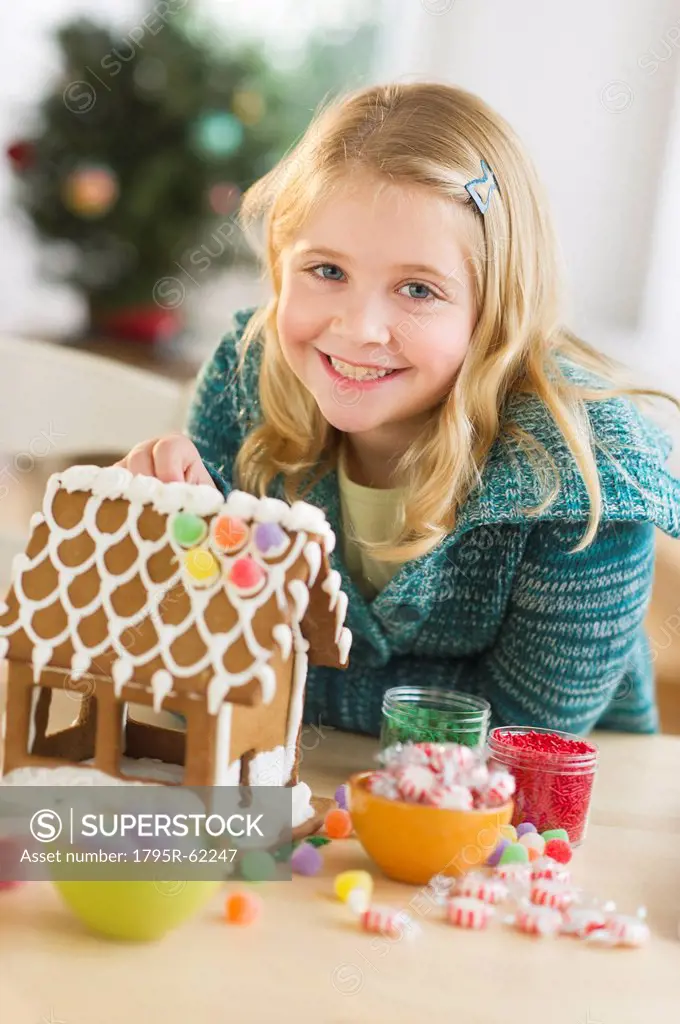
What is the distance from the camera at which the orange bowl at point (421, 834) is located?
29.6 inches

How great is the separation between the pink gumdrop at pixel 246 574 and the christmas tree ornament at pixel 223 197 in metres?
1.69

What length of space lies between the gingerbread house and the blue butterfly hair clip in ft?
1.45

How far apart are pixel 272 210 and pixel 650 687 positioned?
0.69 meters

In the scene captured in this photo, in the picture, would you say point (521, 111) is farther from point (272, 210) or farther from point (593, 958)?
point (593, 958)

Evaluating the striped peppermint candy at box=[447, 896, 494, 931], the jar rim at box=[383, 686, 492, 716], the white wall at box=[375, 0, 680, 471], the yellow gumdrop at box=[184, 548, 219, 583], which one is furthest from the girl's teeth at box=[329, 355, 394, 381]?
the white wall at box=[375, 0, 680, 471]

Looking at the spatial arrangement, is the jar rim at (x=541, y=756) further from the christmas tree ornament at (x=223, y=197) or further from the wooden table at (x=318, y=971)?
the christmas tree ornament at (x=223, y=197)

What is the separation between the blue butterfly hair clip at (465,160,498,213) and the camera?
107 cm

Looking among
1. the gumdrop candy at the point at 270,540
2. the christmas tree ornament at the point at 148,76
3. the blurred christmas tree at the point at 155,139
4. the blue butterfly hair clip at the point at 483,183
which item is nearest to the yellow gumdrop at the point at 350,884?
the gumdrop candy at the point at 270,540

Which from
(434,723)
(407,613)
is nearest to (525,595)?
(407,613)

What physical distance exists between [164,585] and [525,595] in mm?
494

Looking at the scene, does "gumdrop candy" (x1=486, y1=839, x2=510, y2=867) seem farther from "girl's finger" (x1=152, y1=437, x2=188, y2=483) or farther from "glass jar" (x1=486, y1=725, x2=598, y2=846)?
"girl's finger" (x1=152, y1=437, x2=188, y2=483)

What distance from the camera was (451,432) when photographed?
3.67ft

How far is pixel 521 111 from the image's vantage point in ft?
7.95

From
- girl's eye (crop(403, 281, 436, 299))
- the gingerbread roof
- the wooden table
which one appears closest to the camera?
the wooden table
